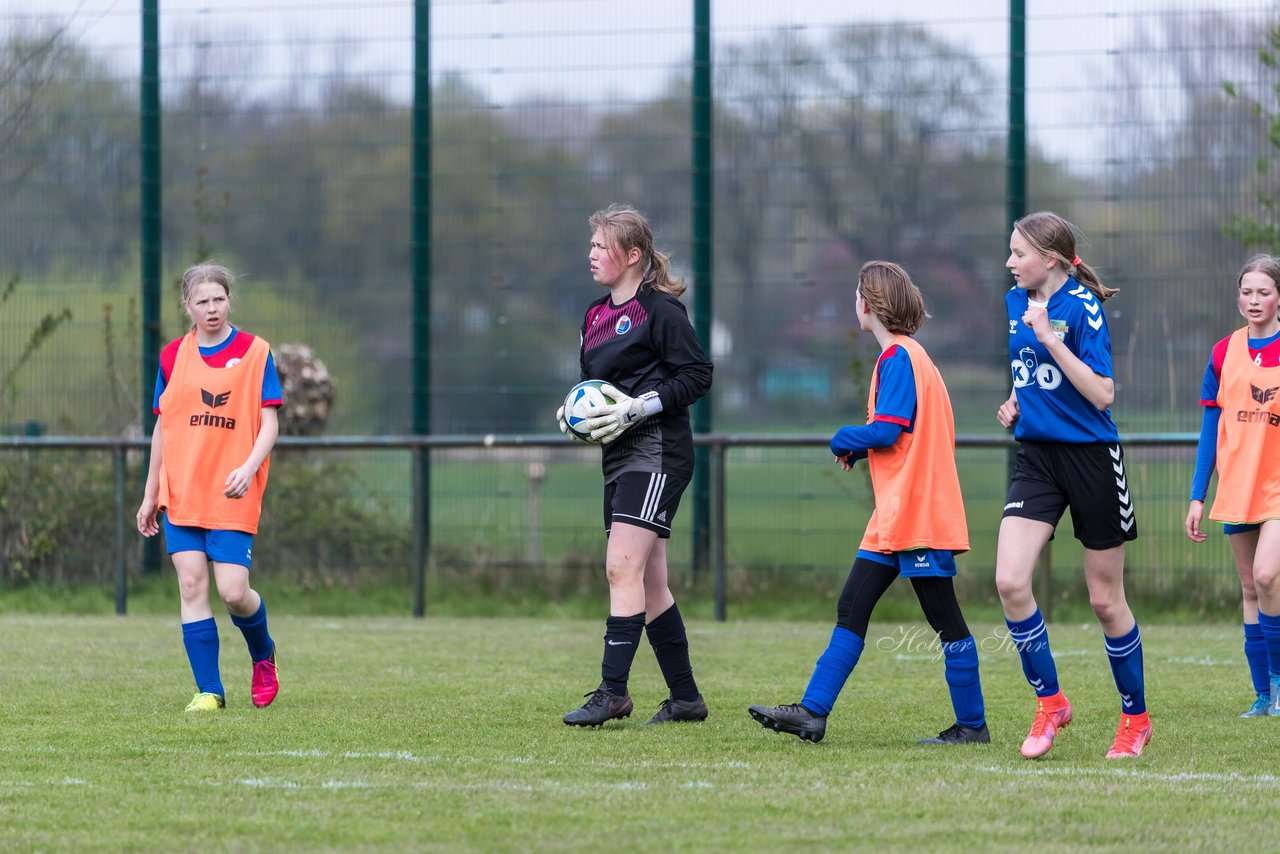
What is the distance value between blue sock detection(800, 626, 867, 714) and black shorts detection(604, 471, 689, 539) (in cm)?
77

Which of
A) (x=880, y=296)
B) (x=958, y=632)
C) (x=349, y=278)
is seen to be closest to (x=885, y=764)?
(x=958, y=632)

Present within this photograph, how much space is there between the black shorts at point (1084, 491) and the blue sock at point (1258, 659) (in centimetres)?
165

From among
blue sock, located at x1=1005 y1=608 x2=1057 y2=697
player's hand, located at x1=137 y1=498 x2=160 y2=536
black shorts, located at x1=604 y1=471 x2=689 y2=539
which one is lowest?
blue sock, located at x1=1005 y1=608 x2=1057 y2=697

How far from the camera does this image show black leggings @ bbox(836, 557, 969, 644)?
592 centimetres

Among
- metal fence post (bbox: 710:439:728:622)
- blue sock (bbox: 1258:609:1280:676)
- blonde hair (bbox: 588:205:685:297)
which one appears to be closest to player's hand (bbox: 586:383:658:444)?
blonde hair (bbox: 588:205:685:297)

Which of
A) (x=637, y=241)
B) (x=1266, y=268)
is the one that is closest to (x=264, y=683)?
(x=637, y=241)

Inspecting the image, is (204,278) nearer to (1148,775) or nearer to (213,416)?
(213,416)

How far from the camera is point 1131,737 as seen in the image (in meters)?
5.68

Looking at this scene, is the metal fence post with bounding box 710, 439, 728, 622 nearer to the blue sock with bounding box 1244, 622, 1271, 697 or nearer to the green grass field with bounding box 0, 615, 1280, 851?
the green grass field with bounding box 0, 615, 1280, 851

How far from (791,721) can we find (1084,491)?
113cm

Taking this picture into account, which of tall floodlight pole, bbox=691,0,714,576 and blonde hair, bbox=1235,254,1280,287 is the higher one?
tall floodlight pole, bbox=691,0,714,576

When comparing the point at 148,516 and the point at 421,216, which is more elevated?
the point at 421,216

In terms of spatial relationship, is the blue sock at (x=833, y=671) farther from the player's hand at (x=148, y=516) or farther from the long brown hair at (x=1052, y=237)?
the player's hand at (x=148, y=516)

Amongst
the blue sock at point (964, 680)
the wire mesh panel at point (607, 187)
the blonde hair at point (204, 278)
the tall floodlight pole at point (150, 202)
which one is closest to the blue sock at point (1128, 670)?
the blue sock at point (964, 680)
